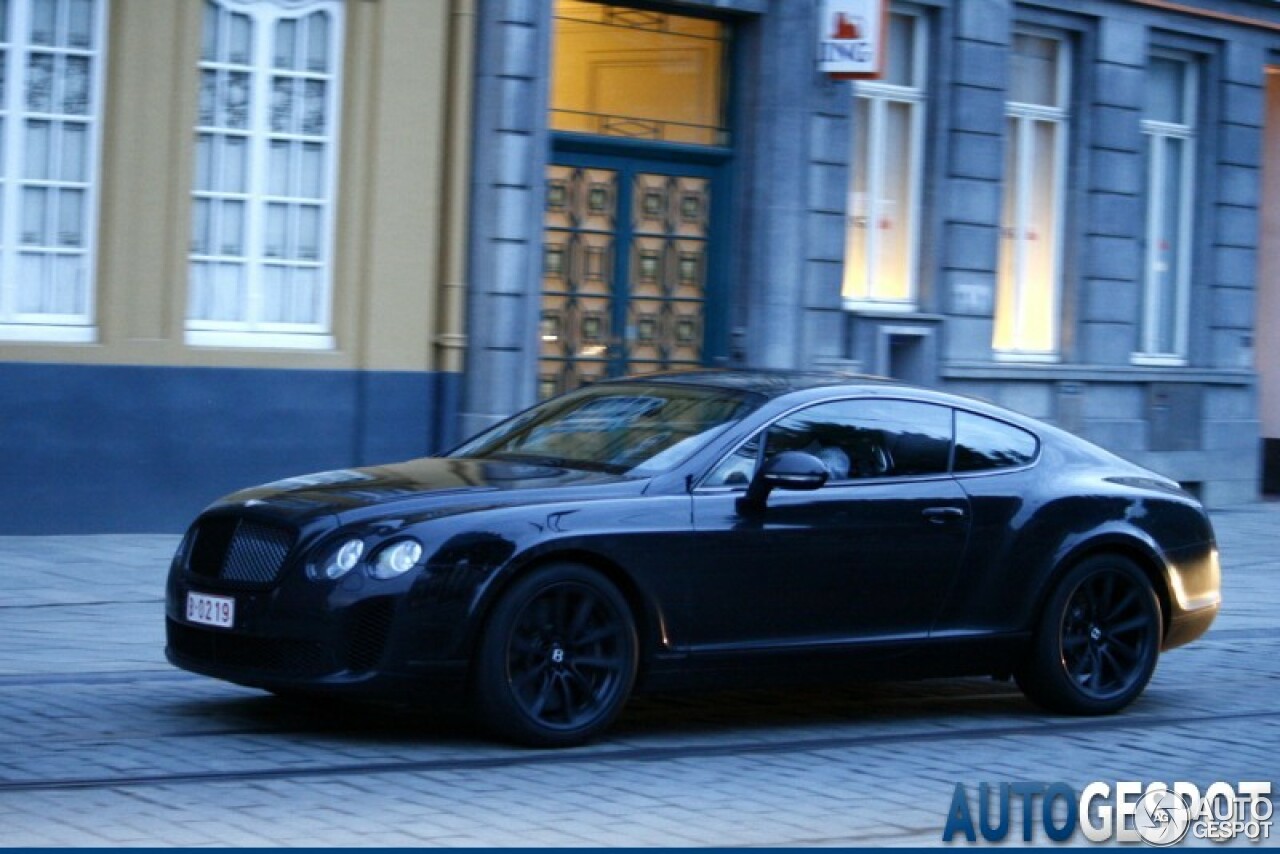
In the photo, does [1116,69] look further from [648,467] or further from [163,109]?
[648,467]

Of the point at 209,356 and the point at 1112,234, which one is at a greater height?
the point at 1112,234

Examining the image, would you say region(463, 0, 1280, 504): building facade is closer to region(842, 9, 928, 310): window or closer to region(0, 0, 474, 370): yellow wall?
region(842, 9, 928, 310): window

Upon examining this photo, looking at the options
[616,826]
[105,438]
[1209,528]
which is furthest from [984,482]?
[105,438]

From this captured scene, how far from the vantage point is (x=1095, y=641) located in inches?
388

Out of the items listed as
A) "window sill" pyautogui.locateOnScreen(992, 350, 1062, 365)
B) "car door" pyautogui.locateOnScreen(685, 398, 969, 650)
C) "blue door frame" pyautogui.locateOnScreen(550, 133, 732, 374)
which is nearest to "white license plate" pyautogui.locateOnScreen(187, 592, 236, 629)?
"car door" pyautogui.locateOnScreen(685, 398, 969, 650)

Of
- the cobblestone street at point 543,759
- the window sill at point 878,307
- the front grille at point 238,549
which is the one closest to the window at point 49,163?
the cobblestone street at point 543,759

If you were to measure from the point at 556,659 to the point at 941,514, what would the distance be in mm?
1944

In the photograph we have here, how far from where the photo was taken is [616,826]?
22.8ft

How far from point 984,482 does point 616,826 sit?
316 centimetres

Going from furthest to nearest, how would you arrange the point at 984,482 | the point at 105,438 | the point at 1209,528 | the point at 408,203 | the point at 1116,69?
the point at 1116,69 < the point at 408,203 < the point at 105,438 < the point at 1209,528 < the point at 984,482

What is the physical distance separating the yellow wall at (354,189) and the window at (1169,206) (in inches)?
329

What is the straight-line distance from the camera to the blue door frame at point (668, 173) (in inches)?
699

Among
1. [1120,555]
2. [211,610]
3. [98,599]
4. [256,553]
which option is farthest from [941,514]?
[98,599]

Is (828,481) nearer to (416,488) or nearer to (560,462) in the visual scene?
(560,462)
